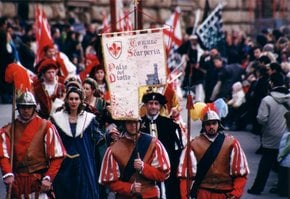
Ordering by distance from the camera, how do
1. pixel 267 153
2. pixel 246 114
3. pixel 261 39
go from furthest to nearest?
pixel 261 39, pixel 246 114, pixel 267 153

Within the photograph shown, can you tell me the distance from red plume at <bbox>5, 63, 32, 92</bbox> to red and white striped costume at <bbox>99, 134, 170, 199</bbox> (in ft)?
3.43

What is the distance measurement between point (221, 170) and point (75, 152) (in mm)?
1512

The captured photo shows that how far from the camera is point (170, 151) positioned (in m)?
13.1

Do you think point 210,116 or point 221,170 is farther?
point 210,116

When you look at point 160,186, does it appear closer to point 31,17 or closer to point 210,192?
point 210,192

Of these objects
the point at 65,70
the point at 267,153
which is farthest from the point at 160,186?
the point at 65,70

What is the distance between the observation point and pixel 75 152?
489 inches

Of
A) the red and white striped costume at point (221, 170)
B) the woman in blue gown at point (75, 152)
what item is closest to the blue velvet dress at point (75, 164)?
the woman in blue gown at point (75, 152)

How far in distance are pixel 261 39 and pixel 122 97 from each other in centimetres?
1506

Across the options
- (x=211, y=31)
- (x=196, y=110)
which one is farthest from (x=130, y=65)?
(x=211, y=31)

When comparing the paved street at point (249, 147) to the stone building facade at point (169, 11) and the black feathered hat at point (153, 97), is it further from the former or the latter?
the stone building facade at point (169, 11)

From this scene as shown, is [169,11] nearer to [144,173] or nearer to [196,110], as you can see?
[196,110]

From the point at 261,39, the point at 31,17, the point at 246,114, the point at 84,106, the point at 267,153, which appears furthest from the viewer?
the point at 31,17

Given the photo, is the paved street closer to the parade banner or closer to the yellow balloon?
the parade banner
